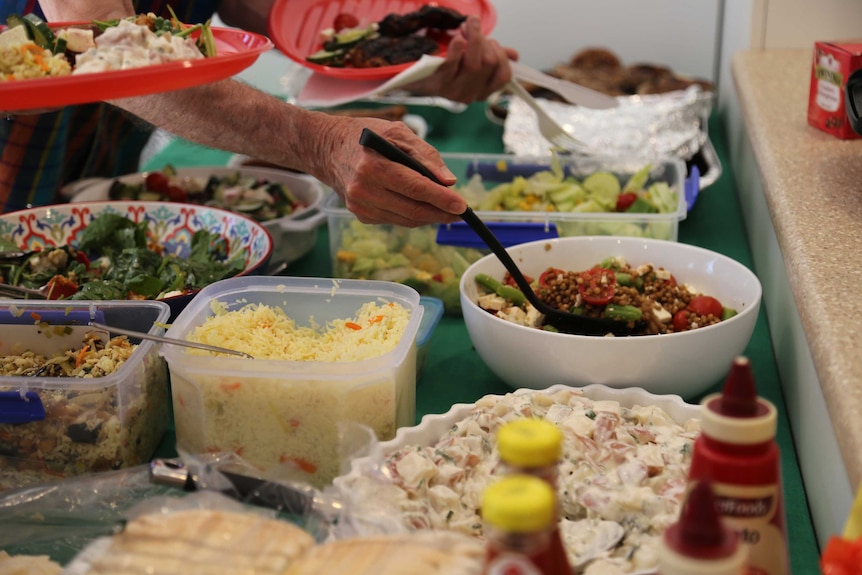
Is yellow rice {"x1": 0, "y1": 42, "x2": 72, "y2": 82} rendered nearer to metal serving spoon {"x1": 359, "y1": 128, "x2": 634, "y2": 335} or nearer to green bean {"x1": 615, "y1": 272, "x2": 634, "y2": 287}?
metal serving spoon {"x1": 359, "y1": 128, "x2": 634, "y2": 335}

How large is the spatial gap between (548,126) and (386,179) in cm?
78

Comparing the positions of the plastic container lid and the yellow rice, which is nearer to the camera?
the yellow rice

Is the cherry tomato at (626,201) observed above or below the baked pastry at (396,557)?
below

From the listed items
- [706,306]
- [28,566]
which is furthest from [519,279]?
[28,566]

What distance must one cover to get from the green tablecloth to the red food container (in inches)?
12.0

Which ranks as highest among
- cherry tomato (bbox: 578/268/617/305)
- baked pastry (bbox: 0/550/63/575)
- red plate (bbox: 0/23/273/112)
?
red plate (bbox: 0/23/273/112)

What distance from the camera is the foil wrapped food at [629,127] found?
232 cm

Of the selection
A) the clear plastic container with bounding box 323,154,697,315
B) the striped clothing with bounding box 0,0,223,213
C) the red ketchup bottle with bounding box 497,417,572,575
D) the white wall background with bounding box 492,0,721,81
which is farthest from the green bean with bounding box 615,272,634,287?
the white wall background with bounding box 492,0,721,81

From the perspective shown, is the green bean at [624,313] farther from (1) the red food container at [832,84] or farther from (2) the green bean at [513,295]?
(1) the red food container at [832,84]

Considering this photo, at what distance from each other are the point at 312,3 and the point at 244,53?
1367mm

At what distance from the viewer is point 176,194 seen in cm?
202

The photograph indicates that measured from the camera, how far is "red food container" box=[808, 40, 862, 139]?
1669mm

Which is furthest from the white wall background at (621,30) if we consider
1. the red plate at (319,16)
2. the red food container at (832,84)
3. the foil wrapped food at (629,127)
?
the red food container at (832,84)

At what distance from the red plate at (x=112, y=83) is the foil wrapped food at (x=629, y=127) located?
1.39 m
